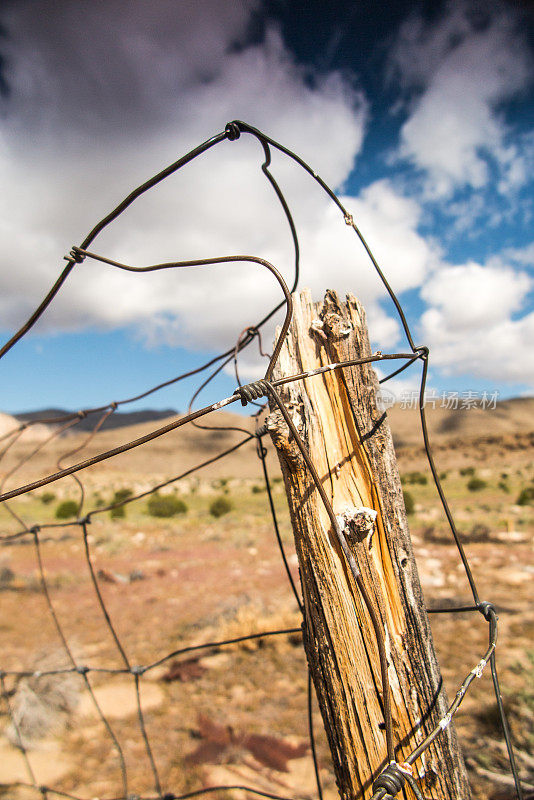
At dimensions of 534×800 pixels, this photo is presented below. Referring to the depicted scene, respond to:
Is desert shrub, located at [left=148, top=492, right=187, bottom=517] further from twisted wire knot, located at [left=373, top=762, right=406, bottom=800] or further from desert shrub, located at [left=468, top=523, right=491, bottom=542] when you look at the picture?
twisted wire knot, located at [left=373, top=762, right=406, bottom=800]

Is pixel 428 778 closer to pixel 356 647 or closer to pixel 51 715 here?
pixel 356 647

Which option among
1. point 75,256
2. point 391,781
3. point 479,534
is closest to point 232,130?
point 75,256

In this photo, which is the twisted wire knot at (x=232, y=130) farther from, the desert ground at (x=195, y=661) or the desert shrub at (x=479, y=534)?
the desert shrub at (x=479, y=534)

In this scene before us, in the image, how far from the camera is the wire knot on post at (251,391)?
87 centimetres

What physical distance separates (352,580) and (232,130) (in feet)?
3.34

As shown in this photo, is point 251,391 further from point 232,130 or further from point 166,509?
point 166,509

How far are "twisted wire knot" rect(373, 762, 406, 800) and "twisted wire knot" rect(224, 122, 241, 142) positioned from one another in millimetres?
1289

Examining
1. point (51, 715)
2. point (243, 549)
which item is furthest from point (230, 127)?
point (243, 549)

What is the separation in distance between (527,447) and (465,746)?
144 ft

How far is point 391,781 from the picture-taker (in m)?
0.80

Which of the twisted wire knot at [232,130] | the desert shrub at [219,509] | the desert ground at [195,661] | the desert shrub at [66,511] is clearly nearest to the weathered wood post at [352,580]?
the twisted wire knot at [232,130]

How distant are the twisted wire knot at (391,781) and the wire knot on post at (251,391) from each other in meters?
0.72

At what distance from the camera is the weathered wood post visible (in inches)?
37.8

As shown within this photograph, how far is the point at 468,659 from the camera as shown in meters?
4.25
